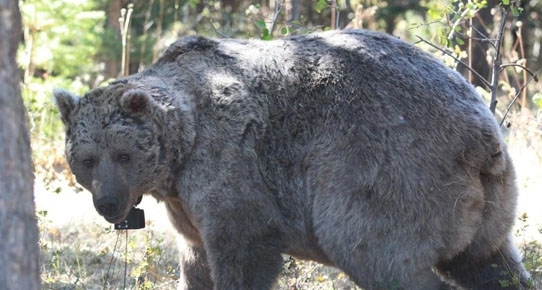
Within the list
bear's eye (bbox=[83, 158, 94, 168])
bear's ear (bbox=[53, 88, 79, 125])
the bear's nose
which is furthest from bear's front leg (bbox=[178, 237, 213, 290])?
bear's ear (bbox=[53, 88, 79, 125])

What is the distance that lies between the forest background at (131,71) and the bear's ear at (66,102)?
2.09 ft

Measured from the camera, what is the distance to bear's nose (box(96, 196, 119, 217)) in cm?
535

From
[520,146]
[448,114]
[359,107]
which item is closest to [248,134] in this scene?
[359,107]

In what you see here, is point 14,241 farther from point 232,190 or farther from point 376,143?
point 376,143

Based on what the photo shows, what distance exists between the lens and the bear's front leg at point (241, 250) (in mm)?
5383

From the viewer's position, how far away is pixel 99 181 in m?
5.40

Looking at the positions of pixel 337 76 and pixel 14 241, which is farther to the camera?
pixel 337 76

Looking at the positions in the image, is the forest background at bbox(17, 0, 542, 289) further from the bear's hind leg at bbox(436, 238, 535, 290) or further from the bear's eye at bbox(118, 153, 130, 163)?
the bear's eye at bbox(118, 153, 130, 163)

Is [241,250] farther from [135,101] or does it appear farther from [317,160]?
[135,101]

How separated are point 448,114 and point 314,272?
213cm

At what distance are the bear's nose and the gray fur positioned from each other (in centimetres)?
1

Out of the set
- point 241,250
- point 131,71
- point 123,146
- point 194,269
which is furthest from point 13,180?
point 131,71

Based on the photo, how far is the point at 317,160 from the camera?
5402mm

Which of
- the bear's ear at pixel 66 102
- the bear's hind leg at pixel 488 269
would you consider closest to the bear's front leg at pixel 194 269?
the bear's ear at pixel 66 102
